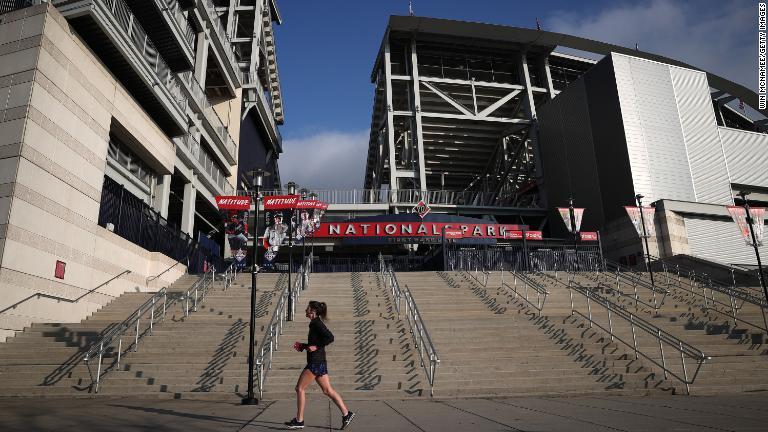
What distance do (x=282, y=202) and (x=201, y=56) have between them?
16496mm

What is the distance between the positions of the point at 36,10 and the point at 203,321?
10.9 meters

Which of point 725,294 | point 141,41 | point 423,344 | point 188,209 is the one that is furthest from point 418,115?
point 423,344

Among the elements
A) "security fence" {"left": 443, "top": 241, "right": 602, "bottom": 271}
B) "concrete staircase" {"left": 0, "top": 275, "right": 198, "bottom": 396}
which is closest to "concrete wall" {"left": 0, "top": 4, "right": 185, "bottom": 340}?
"concrete staircase" {"left": 0, "top": 275, "right": 198, "bottom": 396}

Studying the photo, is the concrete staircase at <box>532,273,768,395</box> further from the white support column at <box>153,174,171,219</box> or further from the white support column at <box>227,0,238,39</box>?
the white support column at <box>227,0,238,39</box>

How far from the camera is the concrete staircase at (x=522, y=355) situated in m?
9.47

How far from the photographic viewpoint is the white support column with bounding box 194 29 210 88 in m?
29.1

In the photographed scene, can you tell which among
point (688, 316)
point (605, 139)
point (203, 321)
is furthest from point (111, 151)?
point (605, 139)

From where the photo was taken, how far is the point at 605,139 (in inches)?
1339

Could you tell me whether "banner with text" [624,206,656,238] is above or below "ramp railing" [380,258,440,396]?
above

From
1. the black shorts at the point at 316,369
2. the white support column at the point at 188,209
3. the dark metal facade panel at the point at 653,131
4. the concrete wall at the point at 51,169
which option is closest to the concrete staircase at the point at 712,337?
the black shorts at the point at 316,369

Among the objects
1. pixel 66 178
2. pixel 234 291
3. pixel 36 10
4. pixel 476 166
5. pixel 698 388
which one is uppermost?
pixel 476 166

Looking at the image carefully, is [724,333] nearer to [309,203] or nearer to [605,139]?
[309,203]

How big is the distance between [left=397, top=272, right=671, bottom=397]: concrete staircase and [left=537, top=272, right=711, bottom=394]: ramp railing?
1.23ft

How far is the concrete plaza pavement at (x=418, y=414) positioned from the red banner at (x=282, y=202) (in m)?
10.7
